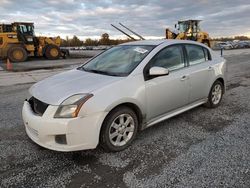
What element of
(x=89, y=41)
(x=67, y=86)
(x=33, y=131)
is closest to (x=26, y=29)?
(x=67, y=86)

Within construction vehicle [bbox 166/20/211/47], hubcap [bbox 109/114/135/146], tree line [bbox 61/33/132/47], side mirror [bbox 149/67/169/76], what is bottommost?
hubcap [bbox 109/114/135/146]

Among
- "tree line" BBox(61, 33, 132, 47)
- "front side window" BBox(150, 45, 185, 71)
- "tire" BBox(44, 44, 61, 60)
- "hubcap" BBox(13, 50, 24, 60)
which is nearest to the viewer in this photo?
Result: "front side window" BBox(150, 45, 185, 71)

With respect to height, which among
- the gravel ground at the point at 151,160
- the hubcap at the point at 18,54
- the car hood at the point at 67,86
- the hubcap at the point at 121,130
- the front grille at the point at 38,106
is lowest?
the gravel ground at the point at 151,160

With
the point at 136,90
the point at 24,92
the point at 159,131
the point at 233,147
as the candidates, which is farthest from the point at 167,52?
the point at 24,92

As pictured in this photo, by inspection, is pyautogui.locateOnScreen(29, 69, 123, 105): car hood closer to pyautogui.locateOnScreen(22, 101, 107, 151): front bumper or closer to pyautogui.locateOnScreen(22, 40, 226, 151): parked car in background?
pyautogui.locateOnScreen(22, 40, 226, 151): parked car in background

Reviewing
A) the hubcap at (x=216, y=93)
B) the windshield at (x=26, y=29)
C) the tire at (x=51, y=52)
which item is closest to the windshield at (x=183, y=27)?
the tire at (x=51, y=52)

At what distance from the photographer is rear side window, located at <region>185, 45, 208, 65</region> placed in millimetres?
4578

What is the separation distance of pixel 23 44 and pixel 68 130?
19186 millimetres

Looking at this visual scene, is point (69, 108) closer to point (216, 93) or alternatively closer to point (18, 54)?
point (216, 93)

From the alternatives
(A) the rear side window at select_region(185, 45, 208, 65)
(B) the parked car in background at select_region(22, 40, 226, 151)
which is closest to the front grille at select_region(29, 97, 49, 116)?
(B) the parked car in background at select_region(22, 40, 226, 151)

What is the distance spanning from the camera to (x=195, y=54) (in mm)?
4746

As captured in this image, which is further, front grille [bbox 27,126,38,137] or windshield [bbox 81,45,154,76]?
windshield [bbox 81,45,154,76]

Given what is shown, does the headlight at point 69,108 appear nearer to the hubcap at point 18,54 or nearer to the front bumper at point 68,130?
the front bumper at point 68,130

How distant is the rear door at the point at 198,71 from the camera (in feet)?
14.8
